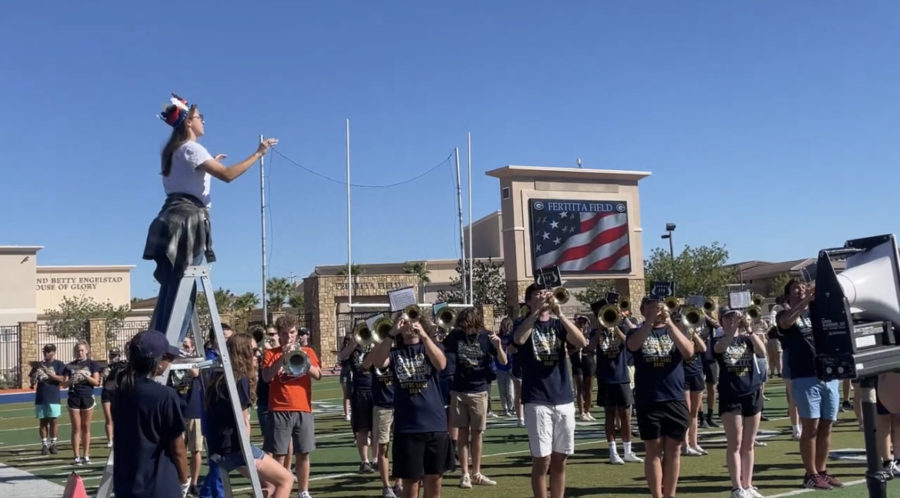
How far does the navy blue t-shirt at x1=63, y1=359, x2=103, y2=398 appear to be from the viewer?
43.0 feet

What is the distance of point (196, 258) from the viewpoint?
16.2 feet

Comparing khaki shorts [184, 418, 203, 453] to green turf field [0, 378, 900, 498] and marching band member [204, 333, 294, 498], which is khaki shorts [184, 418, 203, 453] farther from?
marching band member [204, 333, 294, 498]

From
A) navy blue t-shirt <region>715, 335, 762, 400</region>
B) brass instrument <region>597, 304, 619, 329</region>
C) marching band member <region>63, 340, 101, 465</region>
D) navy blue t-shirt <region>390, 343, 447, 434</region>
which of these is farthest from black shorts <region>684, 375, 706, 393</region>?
marching band member <region>63, 340, 101, 465</region>

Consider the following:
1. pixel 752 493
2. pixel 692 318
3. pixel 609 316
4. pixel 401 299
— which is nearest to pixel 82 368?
pixel 401 299

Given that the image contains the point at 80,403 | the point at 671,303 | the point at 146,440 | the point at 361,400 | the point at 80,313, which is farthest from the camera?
the point at 80,313

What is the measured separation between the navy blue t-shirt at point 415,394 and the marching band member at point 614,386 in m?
4.43

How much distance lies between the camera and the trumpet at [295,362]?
7895 mm

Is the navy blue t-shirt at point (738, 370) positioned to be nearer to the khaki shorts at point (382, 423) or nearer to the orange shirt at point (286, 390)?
the khaki shorts at point (382, 423)

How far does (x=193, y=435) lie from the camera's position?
32.4 ft

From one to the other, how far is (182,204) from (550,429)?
3.65m

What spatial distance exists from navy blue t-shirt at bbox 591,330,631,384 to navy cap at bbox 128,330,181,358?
7562 millimetres

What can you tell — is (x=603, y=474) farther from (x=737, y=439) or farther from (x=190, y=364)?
(x=190, y=364)

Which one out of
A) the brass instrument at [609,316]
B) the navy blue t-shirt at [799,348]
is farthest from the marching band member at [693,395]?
the brass instrument at [609,316]

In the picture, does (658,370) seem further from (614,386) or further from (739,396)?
(614,386)
